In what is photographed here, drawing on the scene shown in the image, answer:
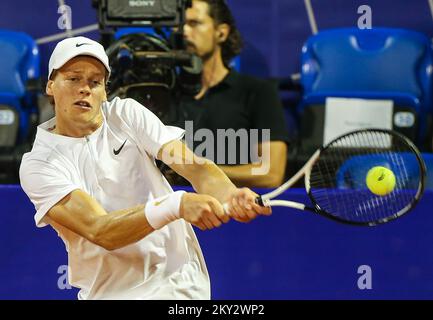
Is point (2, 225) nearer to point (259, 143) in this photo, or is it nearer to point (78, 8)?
point (259, 143)

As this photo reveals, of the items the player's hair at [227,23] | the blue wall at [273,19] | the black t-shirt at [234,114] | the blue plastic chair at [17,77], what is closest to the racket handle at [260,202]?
the black t-shirt at [234,114]

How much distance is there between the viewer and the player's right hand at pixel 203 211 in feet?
6.79

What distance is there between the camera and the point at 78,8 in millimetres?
4219

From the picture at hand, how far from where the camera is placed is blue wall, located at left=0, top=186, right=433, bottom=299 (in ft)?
8.86

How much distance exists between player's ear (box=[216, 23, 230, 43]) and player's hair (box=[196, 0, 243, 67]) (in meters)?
0.01

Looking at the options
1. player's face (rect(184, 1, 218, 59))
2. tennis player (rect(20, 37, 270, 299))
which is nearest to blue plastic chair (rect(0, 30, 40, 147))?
player's face (rect(184, 1, 218, 59))

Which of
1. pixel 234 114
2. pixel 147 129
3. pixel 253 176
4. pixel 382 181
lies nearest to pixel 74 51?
pixel 147 129

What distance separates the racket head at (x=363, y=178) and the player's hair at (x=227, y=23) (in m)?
0.61

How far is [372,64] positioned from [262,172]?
109 centimetres

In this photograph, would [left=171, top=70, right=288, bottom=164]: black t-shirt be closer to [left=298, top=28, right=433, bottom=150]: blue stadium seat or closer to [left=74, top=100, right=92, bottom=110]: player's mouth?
[left=298, top=28, right=433, bottom=150]: blue stadium seat

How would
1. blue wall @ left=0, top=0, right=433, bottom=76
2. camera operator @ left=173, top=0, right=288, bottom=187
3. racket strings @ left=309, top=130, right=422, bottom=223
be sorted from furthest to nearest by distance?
blue wall @ left=0, top=0, right=433, bottom=76 < camera operator @ left=173, top=0, right=288, bottom=187 < racket strings @ left=309, top=130, right=422, bottom=223

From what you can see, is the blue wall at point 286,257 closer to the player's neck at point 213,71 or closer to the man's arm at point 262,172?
the man's arm at point 262,172

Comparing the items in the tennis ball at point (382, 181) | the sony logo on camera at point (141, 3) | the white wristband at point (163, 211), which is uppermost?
the sony logo on camera at point (141, 3)

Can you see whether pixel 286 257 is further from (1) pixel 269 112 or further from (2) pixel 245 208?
(1) pixel 269 112
